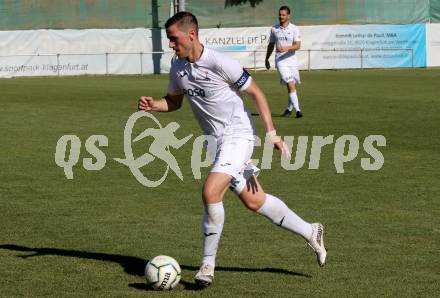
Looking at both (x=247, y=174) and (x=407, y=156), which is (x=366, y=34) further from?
(x=247, y=174)

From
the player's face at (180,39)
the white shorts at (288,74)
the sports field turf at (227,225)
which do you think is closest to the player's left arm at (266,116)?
the player's face at (180,39)

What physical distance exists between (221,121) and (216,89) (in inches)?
9.8

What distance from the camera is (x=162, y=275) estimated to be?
6992mm

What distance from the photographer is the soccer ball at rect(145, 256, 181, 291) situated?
22.9 feet

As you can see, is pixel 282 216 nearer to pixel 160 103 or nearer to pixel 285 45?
pixel 160 103

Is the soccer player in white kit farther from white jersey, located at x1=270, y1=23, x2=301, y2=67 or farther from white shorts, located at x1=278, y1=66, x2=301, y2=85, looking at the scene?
white jersey, located at x1=270, y1=23, x2=301, y2=67

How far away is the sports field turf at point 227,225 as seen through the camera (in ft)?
23.7

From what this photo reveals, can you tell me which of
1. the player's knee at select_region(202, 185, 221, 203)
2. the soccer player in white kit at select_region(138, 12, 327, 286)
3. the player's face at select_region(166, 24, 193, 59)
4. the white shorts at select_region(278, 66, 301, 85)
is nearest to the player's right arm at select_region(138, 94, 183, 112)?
the soccer player in white kit at select_region(138, 12, 327, 286)

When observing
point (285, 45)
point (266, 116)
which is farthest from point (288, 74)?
point (266, 116)

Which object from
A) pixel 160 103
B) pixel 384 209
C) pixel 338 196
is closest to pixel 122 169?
pixel 338 196

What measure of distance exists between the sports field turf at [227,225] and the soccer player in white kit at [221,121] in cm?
40

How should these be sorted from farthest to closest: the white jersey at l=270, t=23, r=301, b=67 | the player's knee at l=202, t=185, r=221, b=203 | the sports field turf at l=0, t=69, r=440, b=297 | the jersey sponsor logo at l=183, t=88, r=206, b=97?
the white jersey at l=270, t=23, r=301, b=67 < the jersey sponsor logo at l=183, t=88, r=206, b=97 < the sports field turf at l=0, t=69, r=440, b=297 < the player's knee at l=202, t=185, r=221, b=203

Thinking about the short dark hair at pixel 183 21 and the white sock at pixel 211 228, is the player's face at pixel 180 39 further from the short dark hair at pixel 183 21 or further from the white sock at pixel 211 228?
the white sock at pixel 211 228

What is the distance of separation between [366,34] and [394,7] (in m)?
3.54
